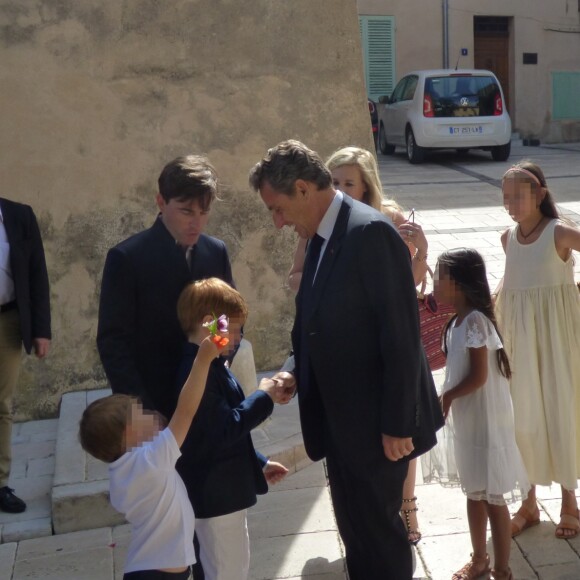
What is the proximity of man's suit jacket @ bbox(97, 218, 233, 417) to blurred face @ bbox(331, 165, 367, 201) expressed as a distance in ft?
3.48

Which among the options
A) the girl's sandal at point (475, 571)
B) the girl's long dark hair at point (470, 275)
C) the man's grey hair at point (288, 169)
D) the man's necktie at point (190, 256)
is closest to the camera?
the man's grey hair at point (288, 169)

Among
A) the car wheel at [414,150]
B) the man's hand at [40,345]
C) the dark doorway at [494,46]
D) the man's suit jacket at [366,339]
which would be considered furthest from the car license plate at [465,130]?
the man's suit jacket at [366,339]

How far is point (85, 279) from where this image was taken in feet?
18.4

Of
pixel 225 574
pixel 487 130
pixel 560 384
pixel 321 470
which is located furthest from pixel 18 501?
pixel 487 130

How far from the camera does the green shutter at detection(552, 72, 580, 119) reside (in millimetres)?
21781

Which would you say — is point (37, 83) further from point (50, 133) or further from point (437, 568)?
point (437, 568)

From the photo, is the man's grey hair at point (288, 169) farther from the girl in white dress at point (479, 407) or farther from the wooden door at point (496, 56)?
the wooden door at point (496, 56)

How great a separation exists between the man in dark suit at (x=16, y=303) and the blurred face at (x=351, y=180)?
1.58m

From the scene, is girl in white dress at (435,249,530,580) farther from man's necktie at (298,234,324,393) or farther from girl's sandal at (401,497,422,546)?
man's necktie at (298,234,324,393)

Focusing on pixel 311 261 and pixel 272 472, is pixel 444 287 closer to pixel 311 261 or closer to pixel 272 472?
pixel 311 261

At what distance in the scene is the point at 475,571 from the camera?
3.53 meters

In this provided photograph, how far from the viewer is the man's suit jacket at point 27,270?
4375 mm

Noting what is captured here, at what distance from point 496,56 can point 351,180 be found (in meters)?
19.3

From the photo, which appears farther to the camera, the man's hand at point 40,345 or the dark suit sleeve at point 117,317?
the man's hand at point 40,345
